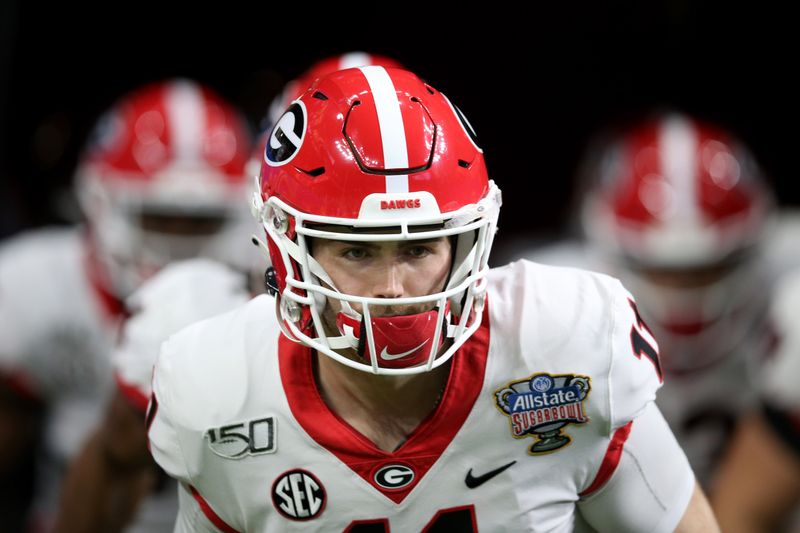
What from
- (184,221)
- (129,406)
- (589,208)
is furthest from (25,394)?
(589,208)

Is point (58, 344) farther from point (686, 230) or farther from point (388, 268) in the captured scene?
point (388, 268)

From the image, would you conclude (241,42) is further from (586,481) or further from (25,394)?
(586,481)

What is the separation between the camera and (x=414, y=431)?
1.51m

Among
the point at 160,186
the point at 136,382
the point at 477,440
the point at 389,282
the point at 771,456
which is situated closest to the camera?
the point at 389,282

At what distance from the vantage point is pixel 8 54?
13.6ft

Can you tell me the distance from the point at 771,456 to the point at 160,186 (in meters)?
1.50

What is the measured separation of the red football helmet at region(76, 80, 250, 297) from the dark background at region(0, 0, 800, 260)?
4.15 ft

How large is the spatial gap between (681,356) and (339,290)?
1.63 meters

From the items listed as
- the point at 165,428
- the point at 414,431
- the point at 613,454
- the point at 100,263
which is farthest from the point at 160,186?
the point at 613,454

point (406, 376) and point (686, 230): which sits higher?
point (406, 376)

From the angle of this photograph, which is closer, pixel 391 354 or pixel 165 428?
pixel 391 354

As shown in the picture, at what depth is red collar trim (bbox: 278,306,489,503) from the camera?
149 centimetres

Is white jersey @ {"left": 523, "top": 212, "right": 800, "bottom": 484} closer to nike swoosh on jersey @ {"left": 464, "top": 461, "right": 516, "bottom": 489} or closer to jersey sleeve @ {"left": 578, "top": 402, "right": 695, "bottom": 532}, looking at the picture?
jersey sleeve @ {"left": 578, "top": 402, "right": 695, "bottom": 532}

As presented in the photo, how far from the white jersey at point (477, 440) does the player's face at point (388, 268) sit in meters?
0.14
